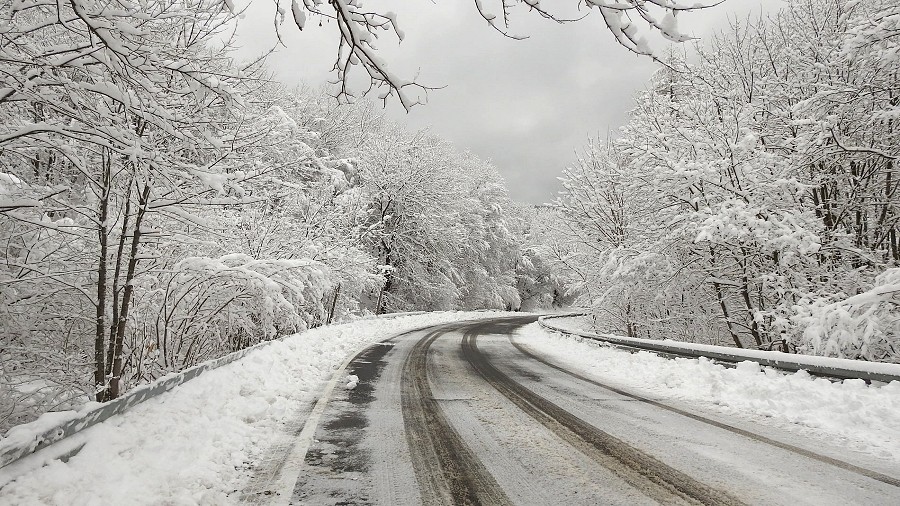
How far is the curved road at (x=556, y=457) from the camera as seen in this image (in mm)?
→ 3379

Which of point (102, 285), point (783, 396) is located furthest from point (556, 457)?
point (102, 285)

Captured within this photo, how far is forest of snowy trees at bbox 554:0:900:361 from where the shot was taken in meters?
9.41

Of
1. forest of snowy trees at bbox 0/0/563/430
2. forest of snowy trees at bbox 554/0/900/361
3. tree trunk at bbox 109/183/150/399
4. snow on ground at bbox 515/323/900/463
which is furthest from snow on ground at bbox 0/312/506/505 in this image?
forest of snowy trees at bbox 554/0/900/361

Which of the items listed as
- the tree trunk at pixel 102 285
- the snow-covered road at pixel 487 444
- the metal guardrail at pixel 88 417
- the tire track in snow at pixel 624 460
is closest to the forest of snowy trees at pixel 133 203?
the tree trunk at pixel 102 285

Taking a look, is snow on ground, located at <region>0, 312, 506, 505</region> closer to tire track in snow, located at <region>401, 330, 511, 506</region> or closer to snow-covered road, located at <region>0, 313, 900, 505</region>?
snow-covered road, located at <region>0, 313, 900, 505</region>

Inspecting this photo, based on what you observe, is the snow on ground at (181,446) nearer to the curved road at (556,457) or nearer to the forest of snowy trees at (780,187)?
the curved road at (556,457)

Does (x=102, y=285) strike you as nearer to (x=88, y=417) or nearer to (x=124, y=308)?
(x=124, y=308)

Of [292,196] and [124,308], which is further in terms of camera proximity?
[292,196]

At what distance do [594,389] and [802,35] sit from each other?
38.0 feet

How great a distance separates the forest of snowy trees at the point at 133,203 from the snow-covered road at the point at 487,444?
1.74m

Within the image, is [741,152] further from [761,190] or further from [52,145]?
[52,145]

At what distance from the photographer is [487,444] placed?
15.1 ft

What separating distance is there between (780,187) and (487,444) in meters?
11.1

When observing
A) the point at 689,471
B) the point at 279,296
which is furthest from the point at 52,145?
the point at 689,471
